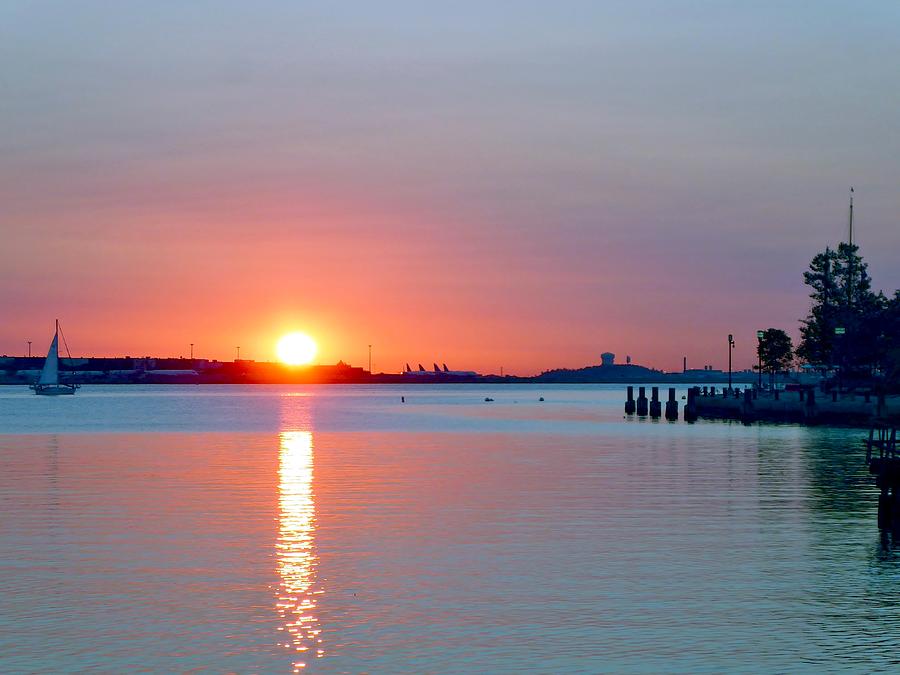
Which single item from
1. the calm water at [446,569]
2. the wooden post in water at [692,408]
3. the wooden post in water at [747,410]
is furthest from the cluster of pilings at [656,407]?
the calm water at [446,569]

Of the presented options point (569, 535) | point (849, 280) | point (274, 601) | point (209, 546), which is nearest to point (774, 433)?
point (849, 280)

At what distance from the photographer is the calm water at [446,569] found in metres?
22.2

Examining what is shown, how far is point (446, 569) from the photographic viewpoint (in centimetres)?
3103

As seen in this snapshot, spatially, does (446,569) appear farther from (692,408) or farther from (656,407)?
(656,407)

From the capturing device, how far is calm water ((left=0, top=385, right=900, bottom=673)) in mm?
22219

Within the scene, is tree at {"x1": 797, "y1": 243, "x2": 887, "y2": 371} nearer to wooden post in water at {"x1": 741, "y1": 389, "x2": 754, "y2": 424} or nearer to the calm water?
wooden post in water at {"x1": 741, "y1": 389, "x2": 754, "y2": 424}

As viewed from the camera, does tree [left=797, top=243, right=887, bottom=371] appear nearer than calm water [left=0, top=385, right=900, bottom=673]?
No

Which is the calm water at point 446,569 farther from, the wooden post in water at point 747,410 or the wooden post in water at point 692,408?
the wooden post in water at point 692,408

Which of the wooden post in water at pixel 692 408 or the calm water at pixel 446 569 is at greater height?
the wooden post in water at pixel 692 408

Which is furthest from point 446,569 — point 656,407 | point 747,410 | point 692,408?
point 656,407

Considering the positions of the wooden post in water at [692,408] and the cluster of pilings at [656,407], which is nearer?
the wooden post in water at [692,408]

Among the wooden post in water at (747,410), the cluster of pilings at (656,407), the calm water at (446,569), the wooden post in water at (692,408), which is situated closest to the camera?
the calm water at (446,569)

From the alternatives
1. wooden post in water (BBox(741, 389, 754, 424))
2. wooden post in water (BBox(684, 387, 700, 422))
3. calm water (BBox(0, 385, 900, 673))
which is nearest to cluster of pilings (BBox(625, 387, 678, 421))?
wooden post in water (BBox(684, 387, 700, 422))

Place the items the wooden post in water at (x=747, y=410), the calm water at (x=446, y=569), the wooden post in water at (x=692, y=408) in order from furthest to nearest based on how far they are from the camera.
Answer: the wooden post in water at (x=692, y=408), the wooden post in water at (x=747, y=410), the calm water at (x=446, y=569)
